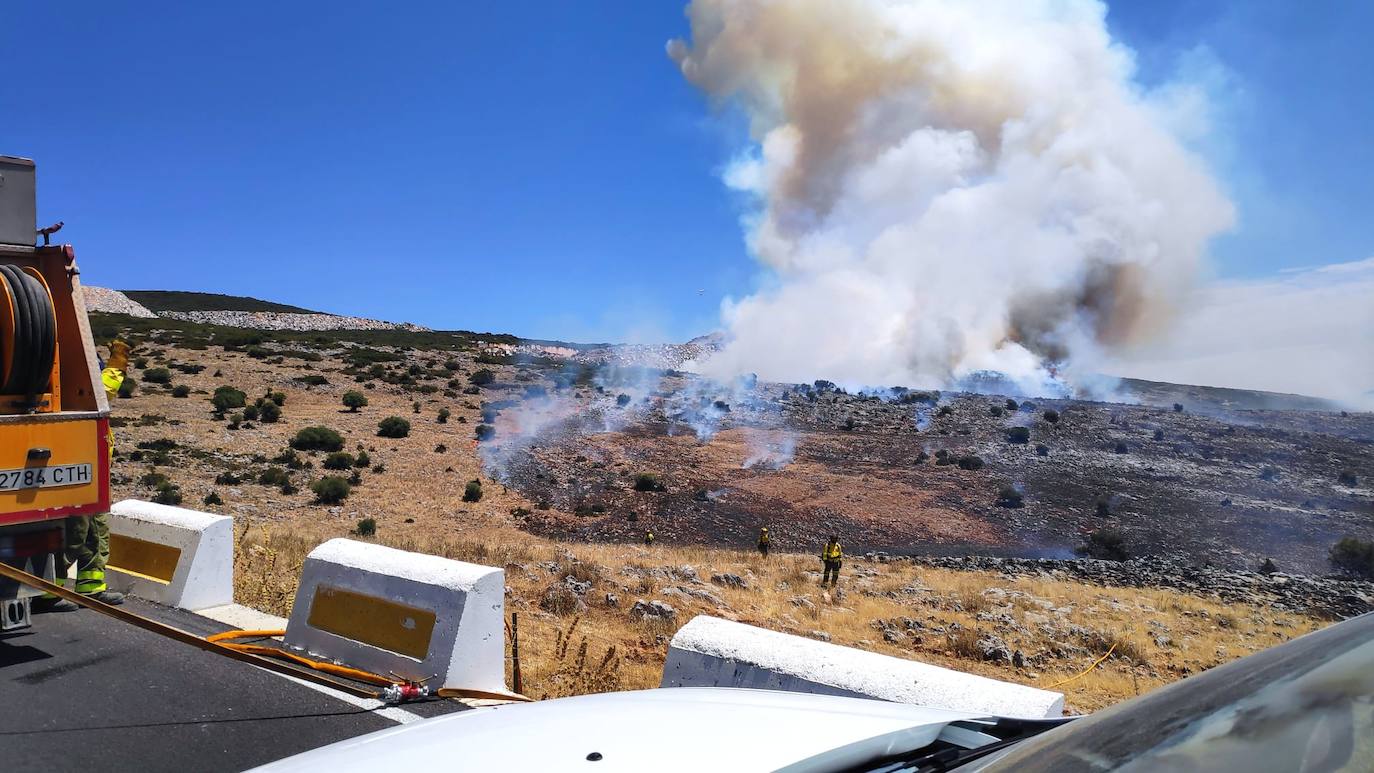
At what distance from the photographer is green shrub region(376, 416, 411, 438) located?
35062 millimetres

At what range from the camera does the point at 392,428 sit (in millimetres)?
35281

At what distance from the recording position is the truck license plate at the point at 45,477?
225 inches

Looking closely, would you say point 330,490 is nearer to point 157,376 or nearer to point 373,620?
point 157,376

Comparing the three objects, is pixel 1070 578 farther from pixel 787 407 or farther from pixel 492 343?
pixel 492 343

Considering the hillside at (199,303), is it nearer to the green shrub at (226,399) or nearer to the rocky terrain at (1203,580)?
the green shrub at (226,399)

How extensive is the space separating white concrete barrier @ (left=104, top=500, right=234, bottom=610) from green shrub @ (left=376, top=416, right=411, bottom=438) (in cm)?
2786

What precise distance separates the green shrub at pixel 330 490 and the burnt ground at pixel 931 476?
5.43m

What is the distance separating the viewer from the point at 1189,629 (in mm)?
15438

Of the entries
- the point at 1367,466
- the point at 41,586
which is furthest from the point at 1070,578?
the point at 1367,466

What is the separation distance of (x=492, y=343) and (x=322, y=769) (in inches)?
3400

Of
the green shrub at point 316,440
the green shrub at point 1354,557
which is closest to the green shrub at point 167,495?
the green shrub at point 316,440

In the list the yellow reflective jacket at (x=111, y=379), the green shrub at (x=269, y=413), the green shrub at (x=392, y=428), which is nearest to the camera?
the yellow reflective jacket at (x=111, y=379)

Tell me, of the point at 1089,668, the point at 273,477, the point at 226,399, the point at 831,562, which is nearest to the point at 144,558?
the point at 1089,668

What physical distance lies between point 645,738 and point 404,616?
12.2ft
